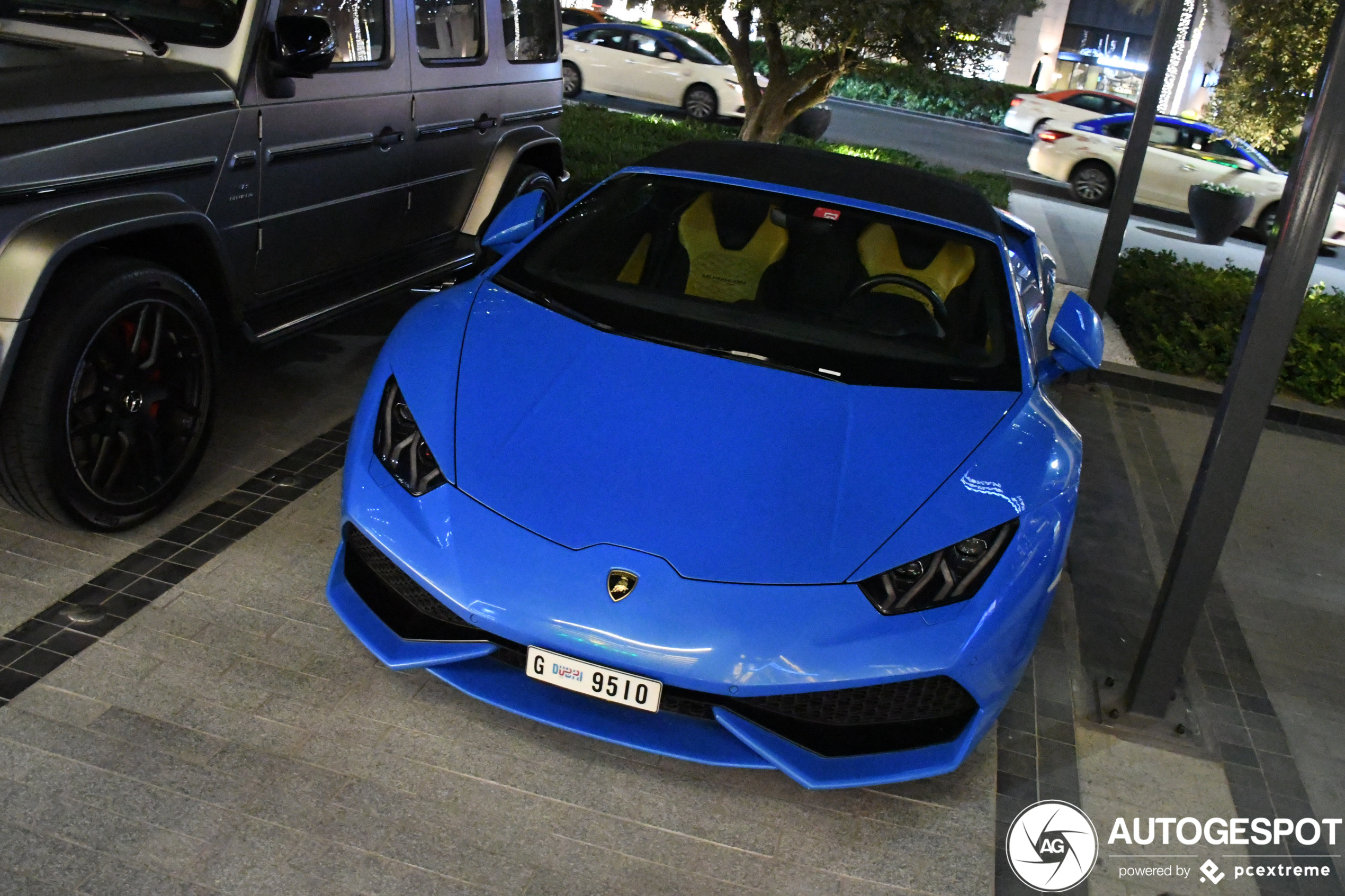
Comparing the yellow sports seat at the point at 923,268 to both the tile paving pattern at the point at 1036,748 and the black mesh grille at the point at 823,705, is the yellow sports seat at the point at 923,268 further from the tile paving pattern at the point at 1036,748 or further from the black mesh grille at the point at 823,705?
the black mesh grille at the point at 823,705

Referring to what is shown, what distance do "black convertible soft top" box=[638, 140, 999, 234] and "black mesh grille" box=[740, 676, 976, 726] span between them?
1922mm

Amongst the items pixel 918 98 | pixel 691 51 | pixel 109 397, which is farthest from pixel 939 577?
pixel 918 98

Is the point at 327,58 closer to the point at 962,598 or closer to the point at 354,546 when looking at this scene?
the point at 354,546

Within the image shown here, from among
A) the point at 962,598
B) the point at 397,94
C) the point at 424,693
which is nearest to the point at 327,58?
the point at 397,94

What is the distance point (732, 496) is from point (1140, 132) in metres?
5.80

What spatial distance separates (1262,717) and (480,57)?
4.64 meters

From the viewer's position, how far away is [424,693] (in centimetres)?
341

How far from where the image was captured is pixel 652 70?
65.2 ft

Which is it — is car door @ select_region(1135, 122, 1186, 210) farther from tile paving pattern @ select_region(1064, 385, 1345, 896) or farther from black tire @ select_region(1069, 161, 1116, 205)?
tile paving pattern @ select_region(1064, 385, 1345, 896)

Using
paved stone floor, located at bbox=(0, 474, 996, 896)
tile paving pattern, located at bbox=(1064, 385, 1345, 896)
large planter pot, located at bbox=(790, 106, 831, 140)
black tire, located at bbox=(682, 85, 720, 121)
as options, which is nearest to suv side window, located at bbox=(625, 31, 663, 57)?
black tire, located at bbox=(682, 85, 720, 121)

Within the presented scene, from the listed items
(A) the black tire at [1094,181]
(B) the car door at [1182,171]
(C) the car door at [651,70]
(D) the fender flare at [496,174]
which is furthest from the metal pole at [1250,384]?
(C) the car door at [651,70]

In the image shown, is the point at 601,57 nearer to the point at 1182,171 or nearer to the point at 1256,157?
the point at 1182,171

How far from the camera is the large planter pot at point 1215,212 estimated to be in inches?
559

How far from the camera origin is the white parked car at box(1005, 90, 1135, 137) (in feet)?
64.8
